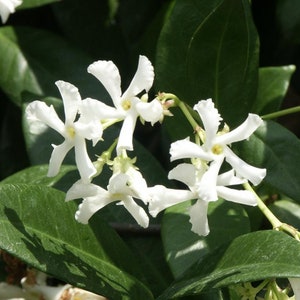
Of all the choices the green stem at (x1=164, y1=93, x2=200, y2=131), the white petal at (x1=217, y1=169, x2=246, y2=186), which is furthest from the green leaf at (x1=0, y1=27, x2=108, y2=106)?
the white petal at (x1=217, y1=169, x2=246, y2=186)

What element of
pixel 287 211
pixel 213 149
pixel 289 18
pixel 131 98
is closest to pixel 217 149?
pixel 213 149

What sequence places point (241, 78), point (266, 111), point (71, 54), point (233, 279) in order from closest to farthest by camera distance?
point (233, 279) < point (241, 78) < point (266, 111) < point (71, 54)

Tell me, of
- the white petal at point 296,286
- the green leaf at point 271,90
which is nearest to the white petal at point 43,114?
the white petal at point 296,286

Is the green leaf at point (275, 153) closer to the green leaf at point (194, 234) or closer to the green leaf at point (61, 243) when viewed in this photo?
the green leaf at point (194, 234)

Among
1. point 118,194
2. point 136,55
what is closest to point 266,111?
point 136,55

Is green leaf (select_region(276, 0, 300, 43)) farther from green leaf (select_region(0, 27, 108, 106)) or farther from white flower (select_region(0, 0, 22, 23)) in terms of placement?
white flower (select_region(0, 0, 22, 23))

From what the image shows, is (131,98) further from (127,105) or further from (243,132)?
(243,132)

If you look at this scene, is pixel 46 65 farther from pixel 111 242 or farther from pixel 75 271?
pixel 75 271

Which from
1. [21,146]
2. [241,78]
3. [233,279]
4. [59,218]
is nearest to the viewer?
[233,279]
